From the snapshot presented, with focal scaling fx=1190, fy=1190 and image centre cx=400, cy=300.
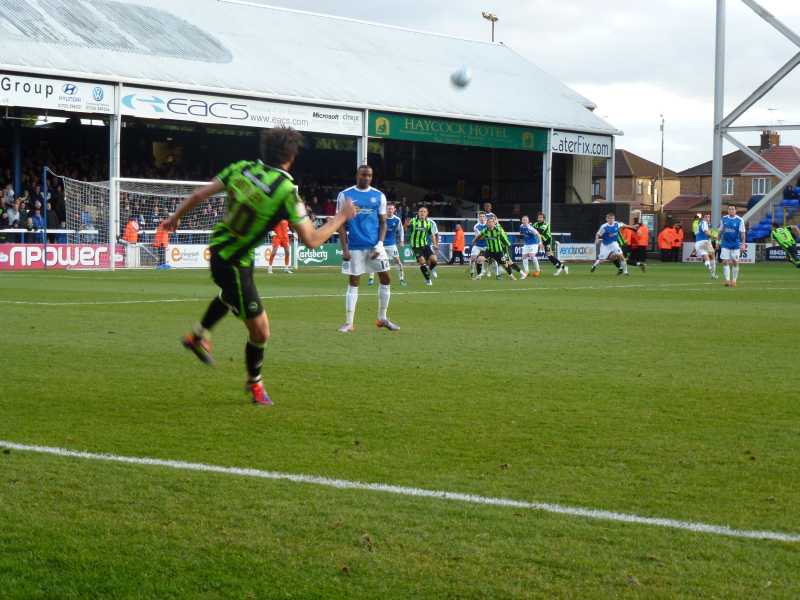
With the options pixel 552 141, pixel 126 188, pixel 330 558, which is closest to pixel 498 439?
pixel 330 558

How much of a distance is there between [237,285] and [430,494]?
341cm

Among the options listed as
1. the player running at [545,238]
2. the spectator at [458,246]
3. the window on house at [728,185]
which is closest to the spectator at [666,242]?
the spectator at [458,246]

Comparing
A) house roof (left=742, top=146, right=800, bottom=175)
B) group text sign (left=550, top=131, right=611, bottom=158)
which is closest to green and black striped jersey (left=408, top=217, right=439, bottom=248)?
group text sign (left=550, top=131, right=611, bottom=158)

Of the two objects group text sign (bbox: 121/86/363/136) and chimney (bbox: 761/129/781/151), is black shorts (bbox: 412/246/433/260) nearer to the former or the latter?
group text sign (bbox: 121/86/363/136)

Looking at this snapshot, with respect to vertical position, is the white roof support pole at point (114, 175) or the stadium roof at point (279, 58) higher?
the stadium roof at point (279, 58)

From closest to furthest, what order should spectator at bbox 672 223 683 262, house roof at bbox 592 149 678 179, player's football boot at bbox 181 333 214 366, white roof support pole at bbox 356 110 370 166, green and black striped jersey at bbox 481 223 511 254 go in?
player's football boot at bbox 181 333 214 366 → green and black striped jersey at bbox 481 223 511 254 → white roof support pole at bbox 356 110 370 166 → spectator at bbox 672 223 683 262 → house roof at bbox 592 149 678 179

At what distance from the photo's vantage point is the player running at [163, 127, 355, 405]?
8500 mm

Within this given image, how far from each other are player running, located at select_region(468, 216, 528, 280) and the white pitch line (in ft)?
88.3

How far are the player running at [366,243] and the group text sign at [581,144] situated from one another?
121ft

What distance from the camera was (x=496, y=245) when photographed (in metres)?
33.8

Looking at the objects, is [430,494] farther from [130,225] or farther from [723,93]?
[723,93]

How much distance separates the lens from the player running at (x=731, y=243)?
98.3 feet

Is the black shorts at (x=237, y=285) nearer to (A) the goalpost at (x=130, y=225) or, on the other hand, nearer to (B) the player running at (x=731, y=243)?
(B) the player running at (x=731, y=243)

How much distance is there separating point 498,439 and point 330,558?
2767mm
